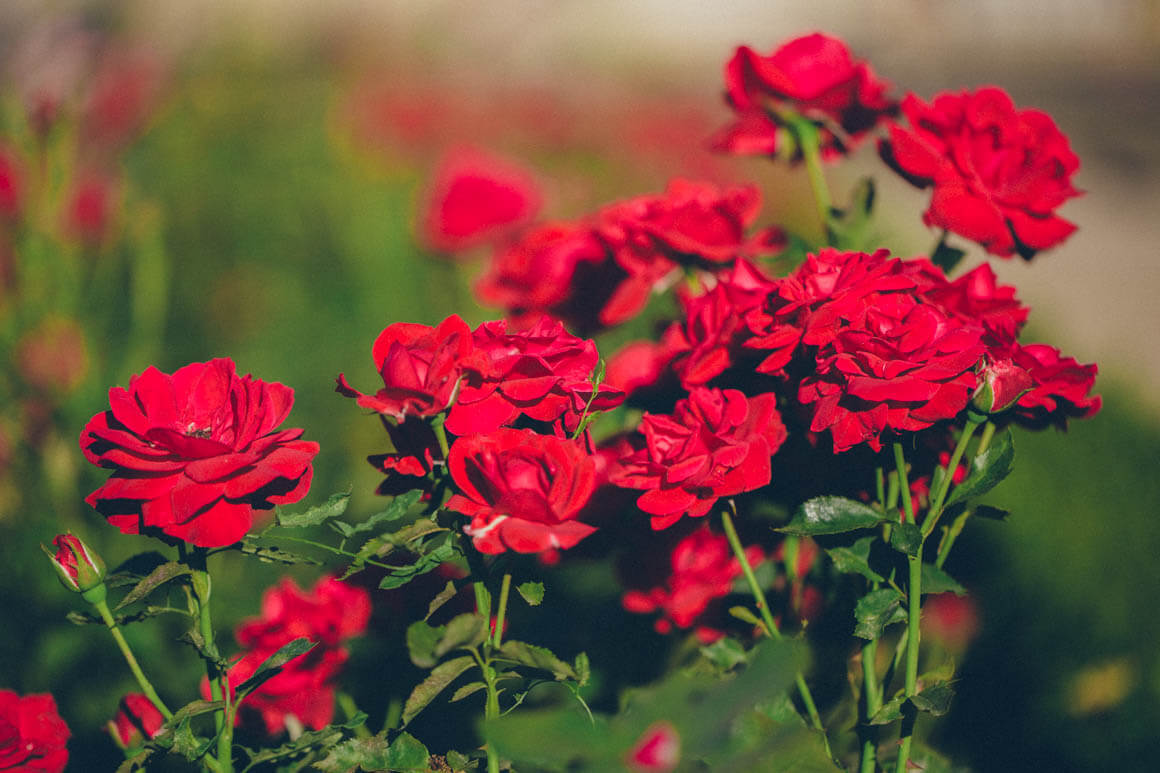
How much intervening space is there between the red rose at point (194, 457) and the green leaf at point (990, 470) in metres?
0.39

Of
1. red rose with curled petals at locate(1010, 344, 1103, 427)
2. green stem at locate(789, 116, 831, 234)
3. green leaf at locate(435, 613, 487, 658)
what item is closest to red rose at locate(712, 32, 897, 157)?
green stem at locate(789, 116, 831, 234)

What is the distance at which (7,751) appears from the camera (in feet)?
1.79

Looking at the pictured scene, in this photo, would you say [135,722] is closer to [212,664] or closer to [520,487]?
[212,664]

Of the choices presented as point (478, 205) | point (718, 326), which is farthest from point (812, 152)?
point (478, 205)

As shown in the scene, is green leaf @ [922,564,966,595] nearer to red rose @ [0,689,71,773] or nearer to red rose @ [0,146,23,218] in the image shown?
red rose @ [0,689,71,773]

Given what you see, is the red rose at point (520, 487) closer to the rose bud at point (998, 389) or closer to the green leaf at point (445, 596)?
the green leaf at point (445, 596)

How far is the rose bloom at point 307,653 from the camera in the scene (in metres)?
0.63

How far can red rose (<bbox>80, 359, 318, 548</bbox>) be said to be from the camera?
47 cm

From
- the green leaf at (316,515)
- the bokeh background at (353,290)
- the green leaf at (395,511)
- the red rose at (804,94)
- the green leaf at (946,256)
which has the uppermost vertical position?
the red rose at (804,94)

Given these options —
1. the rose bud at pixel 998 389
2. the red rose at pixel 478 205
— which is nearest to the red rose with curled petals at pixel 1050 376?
the rose bud at pixel 998 389

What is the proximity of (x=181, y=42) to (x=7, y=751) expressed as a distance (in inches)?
153

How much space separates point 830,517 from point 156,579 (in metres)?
0.40

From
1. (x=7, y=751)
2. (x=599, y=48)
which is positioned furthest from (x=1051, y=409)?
(x=599, y=48)

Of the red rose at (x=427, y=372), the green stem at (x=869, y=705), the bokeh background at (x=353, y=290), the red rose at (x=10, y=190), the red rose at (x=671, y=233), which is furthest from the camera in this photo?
the red rose at (x=10, y=190)
